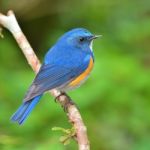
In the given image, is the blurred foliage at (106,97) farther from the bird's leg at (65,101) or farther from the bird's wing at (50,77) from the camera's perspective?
the bird's wing at (50,77)

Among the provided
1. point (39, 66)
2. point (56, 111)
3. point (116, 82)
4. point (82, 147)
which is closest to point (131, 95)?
point (116, 82)

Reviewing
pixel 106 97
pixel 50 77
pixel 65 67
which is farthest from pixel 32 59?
pixel 106 97

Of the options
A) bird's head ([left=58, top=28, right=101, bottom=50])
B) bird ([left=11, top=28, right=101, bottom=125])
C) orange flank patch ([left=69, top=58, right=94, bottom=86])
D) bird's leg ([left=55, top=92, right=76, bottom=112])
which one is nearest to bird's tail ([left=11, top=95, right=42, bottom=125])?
bird ([left=11, top=28, right=101, bottom=125])

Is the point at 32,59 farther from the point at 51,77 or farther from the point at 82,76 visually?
the point at 82,76

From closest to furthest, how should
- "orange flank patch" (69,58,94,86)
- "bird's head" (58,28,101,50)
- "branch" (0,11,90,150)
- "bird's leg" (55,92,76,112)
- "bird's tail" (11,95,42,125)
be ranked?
"branch" (0,11,90,150), "bird's tail" (11,95,42,125), "bird's leg" (55,92,76,112), "orange flank patch" (69,58,94,86), "bird's head" (58,28,101,50)

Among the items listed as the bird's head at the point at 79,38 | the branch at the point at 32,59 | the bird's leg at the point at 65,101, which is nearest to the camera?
the branch at the point at 32,59

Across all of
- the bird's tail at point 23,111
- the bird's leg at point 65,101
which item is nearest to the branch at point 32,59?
the bird's leg at point 65,101

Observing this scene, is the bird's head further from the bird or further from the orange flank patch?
the orange flank patch

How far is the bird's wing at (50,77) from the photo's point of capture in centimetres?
526

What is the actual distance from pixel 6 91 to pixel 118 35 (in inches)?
66.7

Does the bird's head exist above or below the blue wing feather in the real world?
above

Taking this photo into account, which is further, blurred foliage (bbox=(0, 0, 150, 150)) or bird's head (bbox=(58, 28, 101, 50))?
blurred foliage (bbox=(0, 0, 150, 150))

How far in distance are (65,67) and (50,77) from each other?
0.85 ft

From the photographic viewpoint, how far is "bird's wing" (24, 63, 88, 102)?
5257mm
